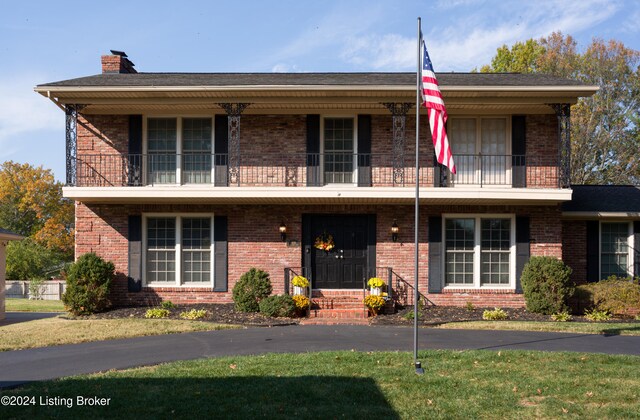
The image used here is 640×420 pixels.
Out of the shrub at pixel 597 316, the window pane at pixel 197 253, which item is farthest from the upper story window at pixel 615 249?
the window pane at pixel 197 253

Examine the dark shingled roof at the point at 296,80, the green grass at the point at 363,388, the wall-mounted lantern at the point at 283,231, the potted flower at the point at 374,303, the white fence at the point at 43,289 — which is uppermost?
the dark shingled roof at the point at 296,80

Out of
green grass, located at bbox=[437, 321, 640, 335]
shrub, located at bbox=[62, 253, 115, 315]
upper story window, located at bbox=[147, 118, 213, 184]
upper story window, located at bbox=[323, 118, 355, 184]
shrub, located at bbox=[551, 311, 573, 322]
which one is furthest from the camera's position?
upper story window, located at bbox=[147, 118, 213, 184]

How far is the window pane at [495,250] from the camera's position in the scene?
16.3m

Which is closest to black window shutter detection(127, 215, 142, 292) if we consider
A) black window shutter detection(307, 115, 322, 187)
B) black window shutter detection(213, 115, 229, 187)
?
black window shutter detection(213, 115, 229, 187)

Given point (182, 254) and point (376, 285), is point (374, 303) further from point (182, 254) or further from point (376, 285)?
point (182, 254)

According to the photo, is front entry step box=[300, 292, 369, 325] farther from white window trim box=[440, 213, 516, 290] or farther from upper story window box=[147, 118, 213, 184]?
upper story window box=[147, 118, 213, 184]

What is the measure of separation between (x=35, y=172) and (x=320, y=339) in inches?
1329

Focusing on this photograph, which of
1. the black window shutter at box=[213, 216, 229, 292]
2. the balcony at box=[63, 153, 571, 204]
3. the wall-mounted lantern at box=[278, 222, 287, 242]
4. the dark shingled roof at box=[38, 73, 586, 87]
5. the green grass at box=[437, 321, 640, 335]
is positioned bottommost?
the green grass at box=[437, 321, 640, 335]

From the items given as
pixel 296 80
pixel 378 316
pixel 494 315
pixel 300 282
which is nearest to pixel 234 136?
pixel 296 80

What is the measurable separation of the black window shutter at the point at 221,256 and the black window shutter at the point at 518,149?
7.93 m

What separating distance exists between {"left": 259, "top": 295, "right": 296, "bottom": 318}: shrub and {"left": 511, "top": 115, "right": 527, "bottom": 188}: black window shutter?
6.83m

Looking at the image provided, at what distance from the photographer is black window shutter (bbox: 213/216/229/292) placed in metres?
16.2

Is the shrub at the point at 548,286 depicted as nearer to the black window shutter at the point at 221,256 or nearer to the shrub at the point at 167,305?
the black window shutter at the point at 221,256

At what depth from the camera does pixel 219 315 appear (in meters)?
14.7
